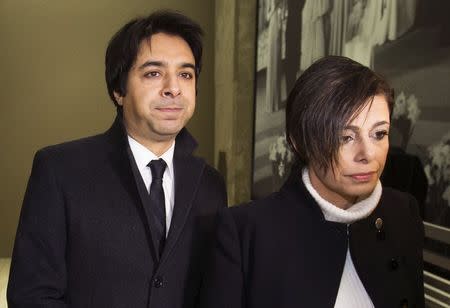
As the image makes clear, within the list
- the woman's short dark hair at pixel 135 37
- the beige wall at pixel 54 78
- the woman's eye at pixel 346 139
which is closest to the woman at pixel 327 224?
the woman's eye at pixel 346 139

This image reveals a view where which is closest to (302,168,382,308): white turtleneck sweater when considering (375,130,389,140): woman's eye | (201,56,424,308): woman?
(201,56,424,308): woman

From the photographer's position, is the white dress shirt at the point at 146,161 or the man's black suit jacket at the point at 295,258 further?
the white dress shirt at the point at 146,161

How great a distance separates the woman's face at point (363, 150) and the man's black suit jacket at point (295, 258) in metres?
0.12

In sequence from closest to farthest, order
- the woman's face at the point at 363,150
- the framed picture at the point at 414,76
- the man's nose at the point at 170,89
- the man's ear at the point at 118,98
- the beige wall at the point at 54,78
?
the woman's face at the point at 363,150
the man's nose at the point at 170,89
the man's ear at the point at 118,98
the framed picture at the point at 414,76
the beige wall at the point at 54,78

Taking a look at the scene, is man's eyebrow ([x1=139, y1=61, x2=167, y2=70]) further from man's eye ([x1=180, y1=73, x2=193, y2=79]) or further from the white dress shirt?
the white dress shirt

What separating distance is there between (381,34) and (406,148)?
1.50 ft

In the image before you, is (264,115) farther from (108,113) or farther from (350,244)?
(350,244)

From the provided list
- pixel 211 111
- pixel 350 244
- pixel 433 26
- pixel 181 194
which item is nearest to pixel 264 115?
pixel 211 111

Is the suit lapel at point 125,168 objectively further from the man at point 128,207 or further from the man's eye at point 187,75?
the man's eye at point 187,75

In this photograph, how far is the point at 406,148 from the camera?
1943 millimetres

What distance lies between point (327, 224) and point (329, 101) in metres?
0.27

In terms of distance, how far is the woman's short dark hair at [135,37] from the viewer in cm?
155

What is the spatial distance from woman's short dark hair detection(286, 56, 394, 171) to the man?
462 mm

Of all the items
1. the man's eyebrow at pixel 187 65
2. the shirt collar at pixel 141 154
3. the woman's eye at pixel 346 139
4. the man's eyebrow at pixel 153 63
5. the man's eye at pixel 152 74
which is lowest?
the shirt collar at pixel 141 154
